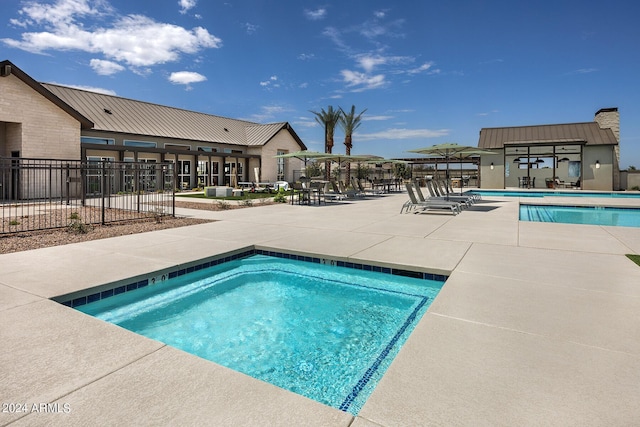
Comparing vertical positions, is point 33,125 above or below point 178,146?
below

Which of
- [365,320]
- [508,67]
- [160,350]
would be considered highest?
[508,67]

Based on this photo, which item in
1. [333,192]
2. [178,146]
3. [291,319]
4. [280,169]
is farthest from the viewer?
[280,169]

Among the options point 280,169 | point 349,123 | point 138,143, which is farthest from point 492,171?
point 138,143

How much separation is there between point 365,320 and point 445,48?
25606 mm

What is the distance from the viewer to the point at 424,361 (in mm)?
2424

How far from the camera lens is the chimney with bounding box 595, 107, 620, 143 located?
26.8m

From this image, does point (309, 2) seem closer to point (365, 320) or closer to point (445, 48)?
point (445, 48)

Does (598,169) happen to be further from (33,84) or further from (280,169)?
(33,84)

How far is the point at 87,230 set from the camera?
788 centimetres

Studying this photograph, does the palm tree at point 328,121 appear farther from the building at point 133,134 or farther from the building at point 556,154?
the building at point 556,154

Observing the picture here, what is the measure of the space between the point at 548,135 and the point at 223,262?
31.0 metres

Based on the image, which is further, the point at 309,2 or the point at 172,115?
the point at 172,115

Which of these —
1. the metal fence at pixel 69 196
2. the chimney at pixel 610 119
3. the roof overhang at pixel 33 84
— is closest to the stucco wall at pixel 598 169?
the chimney at pixel 610 119

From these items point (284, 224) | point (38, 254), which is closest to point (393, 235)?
point (284, 224)
